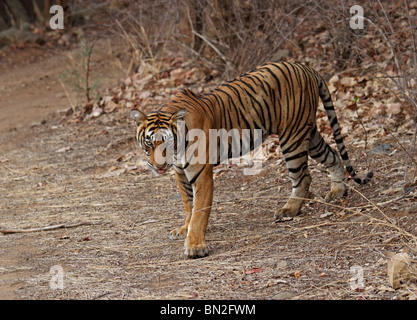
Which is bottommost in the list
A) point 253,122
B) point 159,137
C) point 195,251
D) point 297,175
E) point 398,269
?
point 398,269

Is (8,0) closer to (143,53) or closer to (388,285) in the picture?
(143,53)

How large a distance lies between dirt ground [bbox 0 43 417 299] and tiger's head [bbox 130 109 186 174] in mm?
666

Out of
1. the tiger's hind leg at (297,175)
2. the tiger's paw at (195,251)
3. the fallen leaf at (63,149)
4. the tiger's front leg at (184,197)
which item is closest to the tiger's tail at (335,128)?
the tiger's hind leg at (297,175)

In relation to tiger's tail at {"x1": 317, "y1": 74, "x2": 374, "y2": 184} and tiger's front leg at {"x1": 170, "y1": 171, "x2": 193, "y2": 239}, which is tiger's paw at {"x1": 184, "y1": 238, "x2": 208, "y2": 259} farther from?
tiger's tail at {"x1": 317, "y1": 74, "x2": 374, "y2": 184}

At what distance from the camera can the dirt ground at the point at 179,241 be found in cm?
383

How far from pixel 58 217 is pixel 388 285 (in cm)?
337

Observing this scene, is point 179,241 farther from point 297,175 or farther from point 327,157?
point 327,157

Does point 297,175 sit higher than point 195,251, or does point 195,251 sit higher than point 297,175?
point 297,175

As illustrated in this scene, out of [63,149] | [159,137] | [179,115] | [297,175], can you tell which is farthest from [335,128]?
[63,149]

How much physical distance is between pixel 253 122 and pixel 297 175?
0.57 meters

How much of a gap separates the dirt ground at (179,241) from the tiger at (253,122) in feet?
0.70

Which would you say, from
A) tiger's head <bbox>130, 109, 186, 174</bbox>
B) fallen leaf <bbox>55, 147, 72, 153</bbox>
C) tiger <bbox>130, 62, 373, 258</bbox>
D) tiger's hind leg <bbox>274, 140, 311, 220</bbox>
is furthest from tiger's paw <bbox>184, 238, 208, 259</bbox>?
fallen leaf <bbox>55, 147, 72, 153</bbox>

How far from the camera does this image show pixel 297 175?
5.09 m

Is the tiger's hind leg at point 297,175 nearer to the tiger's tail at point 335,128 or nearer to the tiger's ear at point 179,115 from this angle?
the tiger's tail at point 335,128
